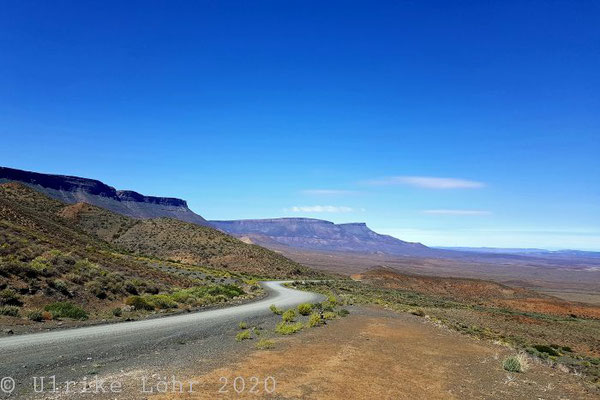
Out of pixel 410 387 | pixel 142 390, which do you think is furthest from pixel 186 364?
pixel 410 387

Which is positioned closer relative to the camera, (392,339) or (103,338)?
(103,338)

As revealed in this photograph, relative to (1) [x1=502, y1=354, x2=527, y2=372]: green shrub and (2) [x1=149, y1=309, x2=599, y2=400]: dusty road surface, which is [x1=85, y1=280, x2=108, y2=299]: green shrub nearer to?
(2) [x1=149, y1=309, x2=599, y2=400]: dusty road surface

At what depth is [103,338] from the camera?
1484cm

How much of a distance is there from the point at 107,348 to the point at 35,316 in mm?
6639

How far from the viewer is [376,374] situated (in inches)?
489

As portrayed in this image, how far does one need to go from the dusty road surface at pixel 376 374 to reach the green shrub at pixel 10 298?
1316cm

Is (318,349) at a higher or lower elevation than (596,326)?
higher

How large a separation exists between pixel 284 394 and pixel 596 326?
49504 mm

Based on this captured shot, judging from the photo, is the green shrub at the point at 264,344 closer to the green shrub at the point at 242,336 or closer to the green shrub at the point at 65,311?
the green shrub at the point at 242,336

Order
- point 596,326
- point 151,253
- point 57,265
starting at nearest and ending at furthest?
point 57,265 → point 596,326 → point 151,253

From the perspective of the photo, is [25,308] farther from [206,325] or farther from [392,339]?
[392,339]

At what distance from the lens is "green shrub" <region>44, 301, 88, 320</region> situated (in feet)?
62.2

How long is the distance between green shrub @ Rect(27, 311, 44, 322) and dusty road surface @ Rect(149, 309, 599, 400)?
10490 mm

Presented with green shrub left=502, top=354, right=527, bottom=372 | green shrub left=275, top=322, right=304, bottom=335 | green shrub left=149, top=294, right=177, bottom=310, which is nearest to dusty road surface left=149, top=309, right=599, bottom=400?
green shrub left=502, top=354, right=527, bottom=372
